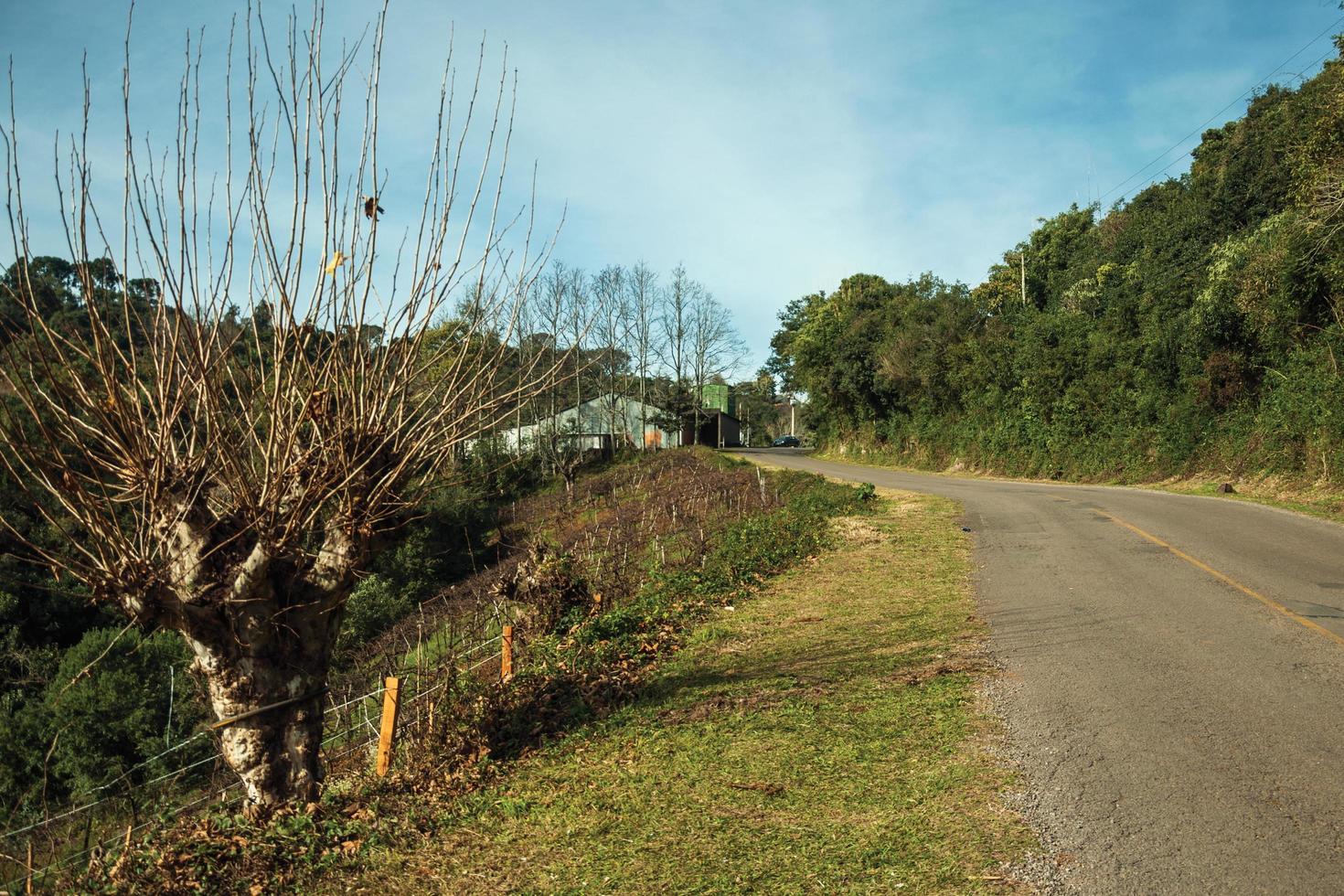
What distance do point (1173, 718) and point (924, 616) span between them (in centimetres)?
365

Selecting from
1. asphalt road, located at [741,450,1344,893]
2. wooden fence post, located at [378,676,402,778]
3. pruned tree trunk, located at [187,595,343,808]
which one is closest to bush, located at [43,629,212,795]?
wooden fence post, located at [378,676,402,778]

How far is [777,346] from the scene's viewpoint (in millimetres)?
80250

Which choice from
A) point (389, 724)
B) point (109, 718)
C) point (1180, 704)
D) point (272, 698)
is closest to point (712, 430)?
point (109, 718)

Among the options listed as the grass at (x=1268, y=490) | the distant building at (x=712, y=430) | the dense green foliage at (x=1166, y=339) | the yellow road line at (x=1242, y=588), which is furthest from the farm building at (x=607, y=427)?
the yellow road line at (x=1242, y=588)

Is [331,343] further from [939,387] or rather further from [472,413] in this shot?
[939,387]

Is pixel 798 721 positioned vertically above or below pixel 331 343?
below

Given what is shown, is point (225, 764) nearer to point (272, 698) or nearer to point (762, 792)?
point (272, 698)

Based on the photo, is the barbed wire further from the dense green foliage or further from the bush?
the dense green foliage

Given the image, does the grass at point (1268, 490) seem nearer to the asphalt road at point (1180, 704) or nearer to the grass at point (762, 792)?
the asphalt road at point (1180, 704)

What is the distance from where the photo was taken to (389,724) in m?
6.20

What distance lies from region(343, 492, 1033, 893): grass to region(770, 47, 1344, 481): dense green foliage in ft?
53.1

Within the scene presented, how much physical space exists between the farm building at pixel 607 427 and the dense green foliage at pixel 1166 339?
42.1 feet

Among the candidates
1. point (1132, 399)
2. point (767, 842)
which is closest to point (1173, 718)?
point (767, 842)

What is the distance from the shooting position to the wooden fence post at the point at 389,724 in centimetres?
614
